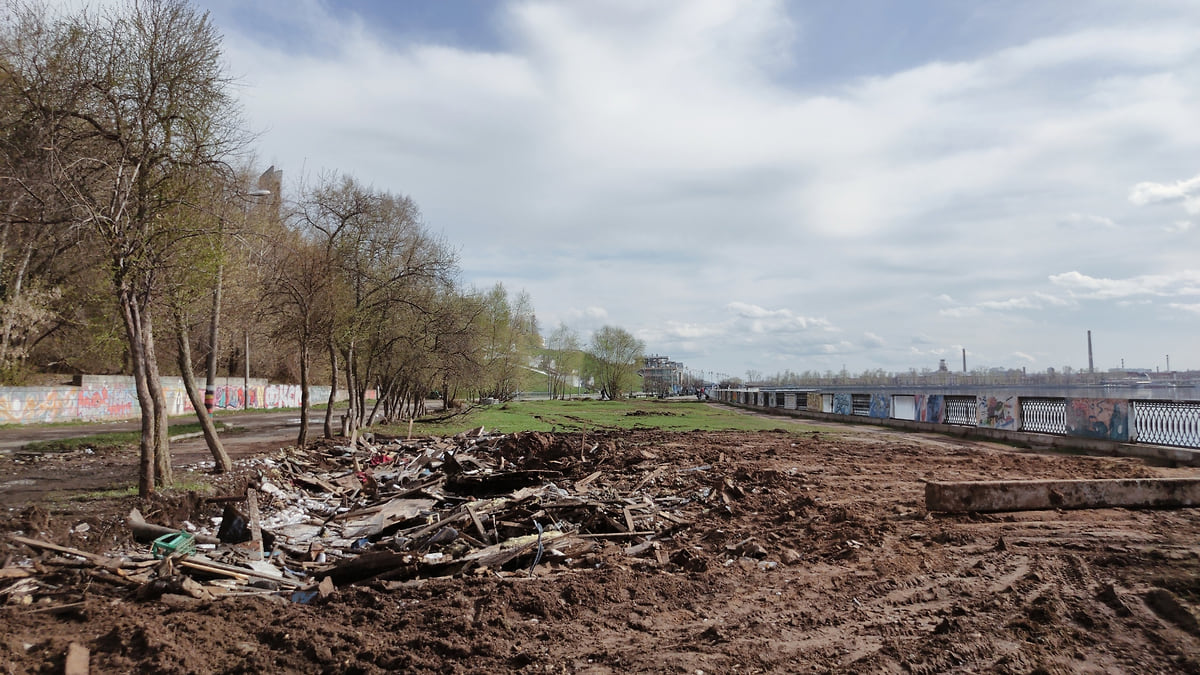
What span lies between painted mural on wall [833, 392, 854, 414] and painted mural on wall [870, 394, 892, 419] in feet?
10.4

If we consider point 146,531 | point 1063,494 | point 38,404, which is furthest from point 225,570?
point 38,404

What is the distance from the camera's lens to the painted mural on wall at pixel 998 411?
1139 inches

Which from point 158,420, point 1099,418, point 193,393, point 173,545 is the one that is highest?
point 193,393

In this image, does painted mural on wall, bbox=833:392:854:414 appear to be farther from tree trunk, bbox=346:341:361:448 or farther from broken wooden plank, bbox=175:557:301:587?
broken wooden plank, bbox=175:557:301:587

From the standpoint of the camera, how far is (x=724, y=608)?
262 inches

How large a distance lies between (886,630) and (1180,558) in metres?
4.02

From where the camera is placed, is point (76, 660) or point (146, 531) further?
point (146, 531)

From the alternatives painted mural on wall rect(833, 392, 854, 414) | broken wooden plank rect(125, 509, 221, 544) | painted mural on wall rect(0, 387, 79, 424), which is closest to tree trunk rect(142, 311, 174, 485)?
broken wooden plank rect(125, 509, 221, 544)

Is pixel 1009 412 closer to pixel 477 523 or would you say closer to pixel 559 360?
pixel 477 523

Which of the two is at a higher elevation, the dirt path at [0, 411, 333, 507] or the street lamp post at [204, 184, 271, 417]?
the street lamp post at [204, 184, 271, 417]

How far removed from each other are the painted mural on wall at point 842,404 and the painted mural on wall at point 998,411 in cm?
1456

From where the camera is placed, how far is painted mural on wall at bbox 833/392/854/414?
46.0 m

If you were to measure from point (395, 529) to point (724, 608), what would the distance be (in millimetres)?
6086

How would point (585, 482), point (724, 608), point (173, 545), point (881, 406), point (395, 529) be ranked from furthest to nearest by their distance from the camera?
point (881, 406), point (585, 482), point (395, 529), point (173, 545), point (724, 608)
